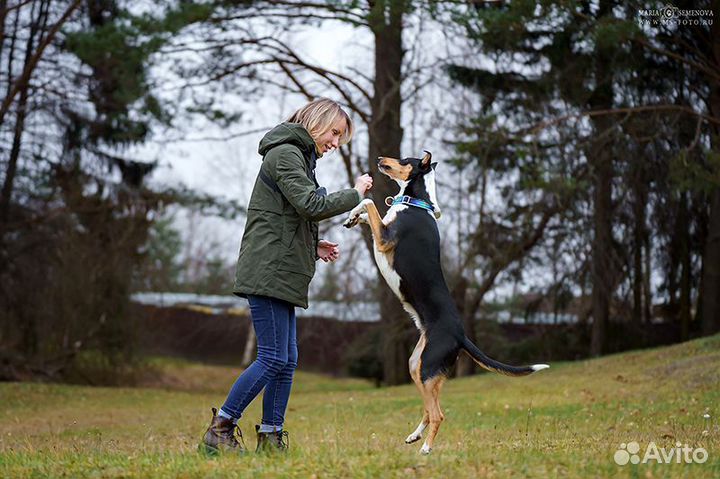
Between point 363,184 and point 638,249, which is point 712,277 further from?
point 363,184

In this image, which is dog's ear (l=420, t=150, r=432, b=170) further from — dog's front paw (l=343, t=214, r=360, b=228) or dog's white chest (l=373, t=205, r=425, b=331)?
dog's front paw (l=343, t=214, r=360, b=228)

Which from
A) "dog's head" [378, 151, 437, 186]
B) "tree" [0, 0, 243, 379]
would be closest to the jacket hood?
"dog's head" [378, 151, 437, 186]

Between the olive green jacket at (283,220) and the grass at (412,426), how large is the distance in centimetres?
98

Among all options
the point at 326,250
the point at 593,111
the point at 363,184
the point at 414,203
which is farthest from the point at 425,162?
the point at 593,111

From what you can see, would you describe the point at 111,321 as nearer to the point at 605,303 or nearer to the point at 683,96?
the point at 605,303

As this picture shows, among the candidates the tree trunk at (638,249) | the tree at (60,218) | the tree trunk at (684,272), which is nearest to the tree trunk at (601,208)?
the tree trunk at (638,249)

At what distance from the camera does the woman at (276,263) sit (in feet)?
16.3

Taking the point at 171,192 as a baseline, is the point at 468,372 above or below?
below

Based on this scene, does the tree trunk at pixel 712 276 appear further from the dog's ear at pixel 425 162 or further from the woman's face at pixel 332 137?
the woman's face at pixel 332 137

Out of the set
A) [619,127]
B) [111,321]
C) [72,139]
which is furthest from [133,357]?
[619,127]

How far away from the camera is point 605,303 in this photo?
819 inches

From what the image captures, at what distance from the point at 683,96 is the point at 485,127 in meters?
5.31

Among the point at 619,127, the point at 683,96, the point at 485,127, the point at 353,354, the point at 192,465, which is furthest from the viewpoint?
the point at 353,354

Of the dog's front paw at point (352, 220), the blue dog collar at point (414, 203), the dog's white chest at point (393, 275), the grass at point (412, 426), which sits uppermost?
the blue dog collar at point (414, 203)
